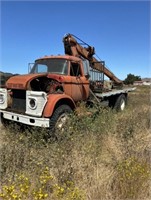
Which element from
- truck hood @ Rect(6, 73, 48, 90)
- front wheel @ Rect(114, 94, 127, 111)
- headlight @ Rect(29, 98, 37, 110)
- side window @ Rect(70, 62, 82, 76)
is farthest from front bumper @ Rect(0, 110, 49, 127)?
front wheel @ Rect(114, 94, 127, 111)

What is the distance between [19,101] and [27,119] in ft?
2.61

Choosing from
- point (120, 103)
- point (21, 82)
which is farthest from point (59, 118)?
point (120, 103)

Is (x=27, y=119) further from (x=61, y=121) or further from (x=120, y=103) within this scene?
(x=120, y=103)

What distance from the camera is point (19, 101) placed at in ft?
23.4

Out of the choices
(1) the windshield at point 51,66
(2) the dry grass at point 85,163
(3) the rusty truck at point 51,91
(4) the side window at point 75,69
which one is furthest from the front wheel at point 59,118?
(4) the side window at point 75,69

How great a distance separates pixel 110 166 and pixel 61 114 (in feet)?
8.16

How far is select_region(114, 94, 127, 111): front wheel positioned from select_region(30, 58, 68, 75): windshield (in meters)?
4.36

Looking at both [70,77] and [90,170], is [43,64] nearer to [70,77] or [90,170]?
[70,77]

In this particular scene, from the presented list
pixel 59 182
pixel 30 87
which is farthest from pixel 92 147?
pixel 30 87

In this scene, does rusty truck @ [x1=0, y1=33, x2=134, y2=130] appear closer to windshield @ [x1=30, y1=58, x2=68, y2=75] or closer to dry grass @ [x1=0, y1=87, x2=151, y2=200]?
windshield @ [x1=30, y1=58, x2=68, y2=75]

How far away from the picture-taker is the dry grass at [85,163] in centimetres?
363

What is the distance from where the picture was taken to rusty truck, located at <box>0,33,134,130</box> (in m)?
6.37

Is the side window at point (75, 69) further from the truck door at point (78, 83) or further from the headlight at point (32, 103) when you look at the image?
the headlight at point (32, 103)

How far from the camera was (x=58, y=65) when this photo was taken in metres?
8.20
